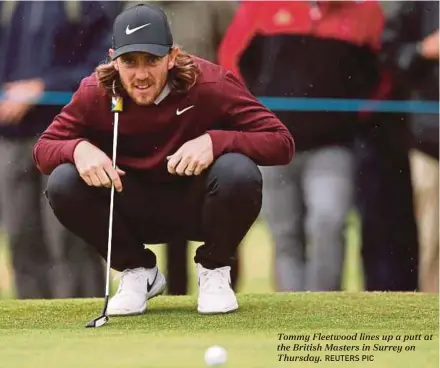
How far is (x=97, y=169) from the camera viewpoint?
3.23 metres

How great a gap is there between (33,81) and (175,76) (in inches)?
58.2

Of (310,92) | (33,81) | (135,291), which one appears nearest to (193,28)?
(310,92)

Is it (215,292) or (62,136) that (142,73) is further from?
(215,292)

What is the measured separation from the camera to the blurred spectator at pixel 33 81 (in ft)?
15.3

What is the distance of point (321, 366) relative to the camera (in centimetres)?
239

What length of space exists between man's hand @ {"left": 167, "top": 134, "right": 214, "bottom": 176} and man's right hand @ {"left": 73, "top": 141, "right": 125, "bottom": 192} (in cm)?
16

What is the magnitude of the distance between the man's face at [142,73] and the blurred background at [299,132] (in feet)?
4.51

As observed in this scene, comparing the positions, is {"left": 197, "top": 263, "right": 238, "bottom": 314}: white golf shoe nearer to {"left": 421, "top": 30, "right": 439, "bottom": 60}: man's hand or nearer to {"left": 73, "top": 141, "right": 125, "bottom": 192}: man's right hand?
{"left": 73, "top": 141, "right": 125, "bottom": 192}: man's right hand

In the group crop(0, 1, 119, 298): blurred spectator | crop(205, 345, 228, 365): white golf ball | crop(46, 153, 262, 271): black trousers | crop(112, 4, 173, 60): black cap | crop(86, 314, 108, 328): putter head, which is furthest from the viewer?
crop(0, 1, 119, 298): blurred spectator

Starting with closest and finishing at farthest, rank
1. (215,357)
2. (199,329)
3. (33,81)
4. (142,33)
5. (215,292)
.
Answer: (215,357) < (199,329) < (142,33) < (215,292) < (33,81)

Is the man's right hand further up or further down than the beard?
further down

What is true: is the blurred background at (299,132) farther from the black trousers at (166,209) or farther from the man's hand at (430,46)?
the black trousers at (166,209)

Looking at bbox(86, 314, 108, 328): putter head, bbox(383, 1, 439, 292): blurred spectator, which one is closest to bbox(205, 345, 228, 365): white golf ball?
bbox(86, 314, 108, 328): putter head

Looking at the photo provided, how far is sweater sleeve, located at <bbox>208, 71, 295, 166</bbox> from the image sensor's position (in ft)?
11.0
